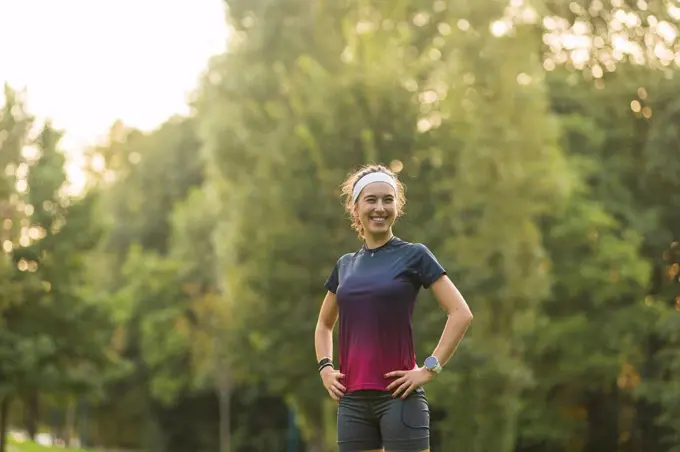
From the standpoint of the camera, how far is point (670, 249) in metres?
29.3

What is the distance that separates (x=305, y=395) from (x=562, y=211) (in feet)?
24.6

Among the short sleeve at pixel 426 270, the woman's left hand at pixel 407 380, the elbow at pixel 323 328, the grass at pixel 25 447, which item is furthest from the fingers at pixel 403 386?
the grass at pixel 25 447

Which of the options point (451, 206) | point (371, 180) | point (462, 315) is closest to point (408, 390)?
point (462, 315)

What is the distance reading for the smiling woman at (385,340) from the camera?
5195 mm

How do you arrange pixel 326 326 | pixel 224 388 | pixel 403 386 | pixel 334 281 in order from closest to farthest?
1. pixel 403 386
2. pixel 334 281
3. pixel 326 326
4. pixel 224 388

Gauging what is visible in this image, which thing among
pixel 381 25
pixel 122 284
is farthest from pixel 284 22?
pixel 122 284

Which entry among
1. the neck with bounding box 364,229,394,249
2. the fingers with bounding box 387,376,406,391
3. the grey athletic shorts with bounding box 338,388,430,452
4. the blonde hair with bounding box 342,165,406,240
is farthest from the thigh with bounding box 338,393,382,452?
the blonde hair with bounding box 342,165,406,240

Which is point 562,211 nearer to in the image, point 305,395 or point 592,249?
point 592,249

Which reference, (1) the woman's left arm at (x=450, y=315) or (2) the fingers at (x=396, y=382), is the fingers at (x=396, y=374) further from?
(1) the woman's left arm at (x=450, y=315)

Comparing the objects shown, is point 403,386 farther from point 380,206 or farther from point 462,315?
point 380,206

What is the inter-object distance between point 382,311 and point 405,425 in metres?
0.49

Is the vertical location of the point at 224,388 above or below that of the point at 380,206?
above

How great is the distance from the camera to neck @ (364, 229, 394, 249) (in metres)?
5.38

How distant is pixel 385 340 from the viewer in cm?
525
